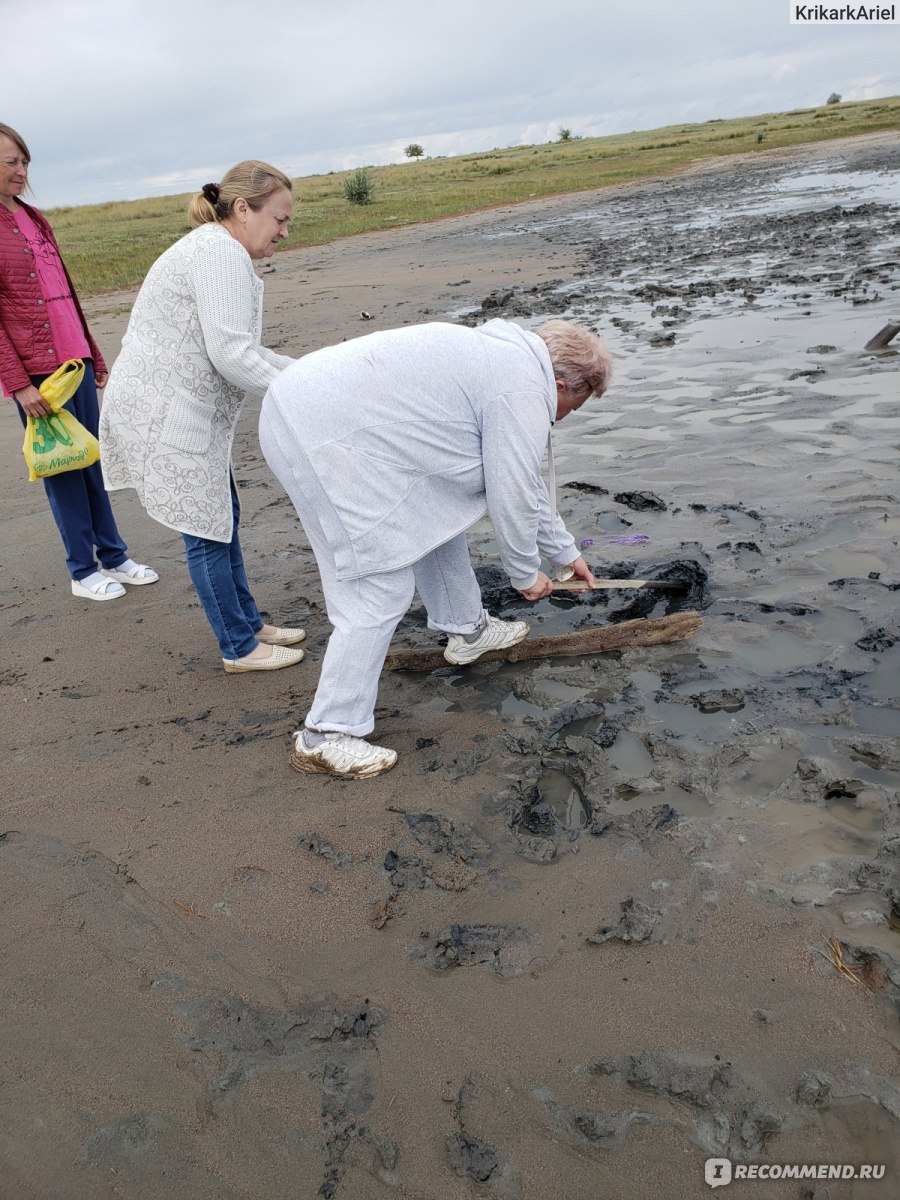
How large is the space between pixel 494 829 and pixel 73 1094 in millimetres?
1400

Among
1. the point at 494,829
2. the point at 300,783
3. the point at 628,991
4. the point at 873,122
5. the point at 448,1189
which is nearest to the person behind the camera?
the point at 448,1189

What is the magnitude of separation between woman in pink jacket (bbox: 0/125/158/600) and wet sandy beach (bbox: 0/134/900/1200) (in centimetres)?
43

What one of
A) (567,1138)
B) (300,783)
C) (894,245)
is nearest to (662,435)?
(300,783)

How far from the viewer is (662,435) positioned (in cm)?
659

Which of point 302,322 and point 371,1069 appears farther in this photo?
point 302,322

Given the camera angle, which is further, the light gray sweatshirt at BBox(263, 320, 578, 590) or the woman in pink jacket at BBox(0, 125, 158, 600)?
the woman in pink jacket at BBox(0, 125, 158, 600)

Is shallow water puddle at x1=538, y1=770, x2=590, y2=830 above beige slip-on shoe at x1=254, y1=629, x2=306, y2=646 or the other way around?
the other way around

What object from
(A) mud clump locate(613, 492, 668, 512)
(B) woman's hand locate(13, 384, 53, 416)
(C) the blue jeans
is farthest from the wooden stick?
(B) woman's hand locate(13, 384, 53, 416)

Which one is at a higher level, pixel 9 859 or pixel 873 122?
pixel 873 122

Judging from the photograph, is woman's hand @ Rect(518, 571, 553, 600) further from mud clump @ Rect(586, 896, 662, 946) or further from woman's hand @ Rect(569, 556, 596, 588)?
mud clump @ Rect(586, 896, 662, 946)

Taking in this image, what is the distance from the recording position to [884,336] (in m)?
7.68

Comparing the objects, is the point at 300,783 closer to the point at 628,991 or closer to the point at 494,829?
the point at 494,829

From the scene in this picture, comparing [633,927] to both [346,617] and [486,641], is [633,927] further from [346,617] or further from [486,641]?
[486,641]

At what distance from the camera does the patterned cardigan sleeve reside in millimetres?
3104
